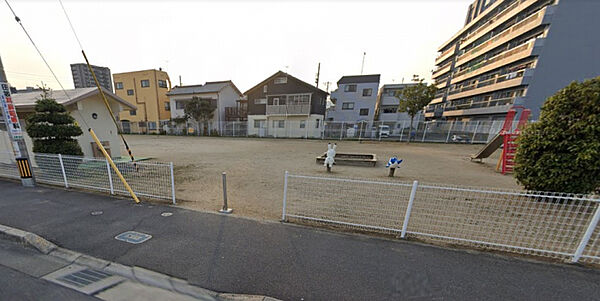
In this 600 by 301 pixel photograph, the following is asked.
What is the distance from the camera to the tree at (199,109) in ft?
77.1

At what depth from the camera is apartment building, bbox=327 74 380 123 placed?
25.8 meters

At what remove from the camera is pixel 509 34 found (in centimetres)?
2041

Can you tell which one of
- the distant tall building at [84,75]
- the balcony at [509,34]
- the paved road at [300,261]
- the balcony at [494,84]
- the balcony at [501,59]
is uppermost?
the balcony at [509,34]

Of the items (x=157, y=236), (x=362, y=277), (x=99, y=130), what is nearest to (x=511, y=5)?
(x=362, y=277)

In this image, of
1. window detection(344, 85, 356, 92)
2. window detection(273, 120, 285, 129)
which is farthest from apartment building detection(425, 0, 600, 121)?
window detection(273, 120, 285, 129)

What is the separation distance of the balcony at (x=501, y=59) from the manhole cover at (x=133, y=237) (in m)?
30.4

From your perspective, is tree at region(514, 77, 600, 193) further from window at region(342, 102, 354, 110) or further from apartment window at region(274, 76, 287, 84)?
window at region(342, 102, 354, 110)

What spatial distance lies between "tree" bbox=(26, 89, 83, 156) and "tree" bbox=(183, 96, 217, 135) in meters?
18.4

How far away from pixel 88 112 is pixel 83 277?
8.42 m

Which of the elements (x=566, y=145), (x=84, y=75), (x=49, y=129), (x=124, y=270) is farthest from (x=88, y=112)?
(x=566, y=145)

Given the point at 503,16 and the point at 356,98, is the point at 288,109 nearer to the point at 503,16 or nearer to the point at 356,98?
the point at 356,98

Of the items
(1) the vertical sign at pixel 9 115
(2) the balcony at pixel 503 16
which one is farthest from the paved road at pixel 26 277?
(2) the balcony at pixel 503 16

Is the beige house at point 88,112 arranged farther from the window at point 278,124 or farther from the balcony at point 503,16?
the balcony at point 503,16

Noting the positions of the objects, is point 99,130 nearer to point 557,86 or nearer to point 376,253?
point 376,253
